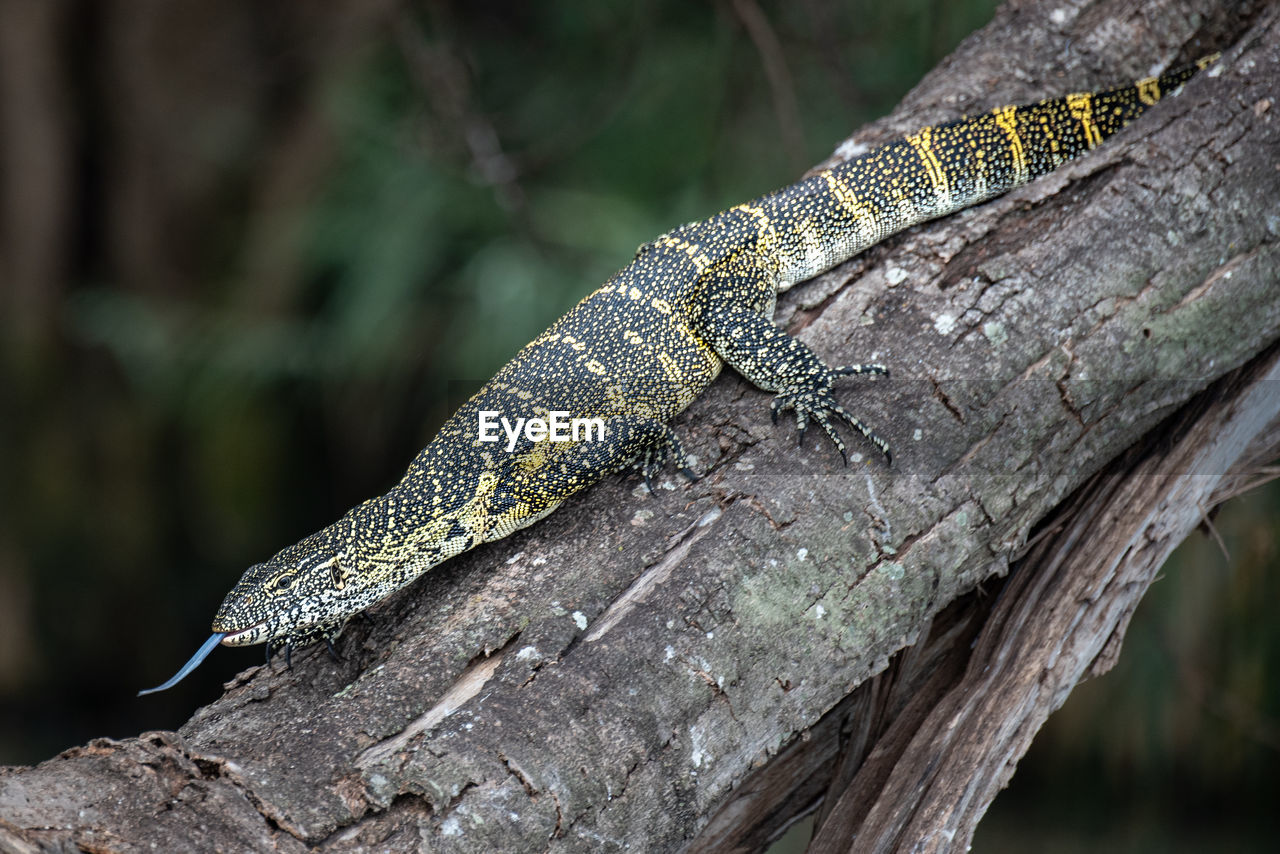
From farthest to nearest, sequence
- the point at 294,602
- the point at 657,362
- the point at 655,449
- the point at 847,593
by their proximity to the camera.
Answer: the point at 657,362 < the point at 294,602 < the point at 655,449 < the point at 847,593

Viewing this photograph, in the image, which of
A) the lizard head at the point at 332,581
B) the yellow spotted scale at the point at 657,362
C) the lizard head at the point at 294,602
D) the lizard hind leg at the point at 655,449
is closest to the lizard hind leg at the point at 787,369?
the yellow spotted scale at the point at 657,362

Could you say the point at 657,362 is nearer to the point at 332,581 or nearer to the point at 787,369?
the point at 787,369

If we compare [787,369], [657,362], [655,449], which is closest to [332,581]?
[655,449]

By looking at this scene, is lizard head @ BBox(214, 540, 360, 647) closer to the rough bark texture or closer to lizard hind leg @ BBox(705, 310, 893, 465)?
the rough bark texture

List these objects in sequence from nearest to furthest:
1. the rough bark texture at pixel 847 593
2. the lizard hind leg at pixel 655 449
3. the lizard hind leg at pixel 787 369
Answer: the rough bark texture at pixel 847 593 → the lizard hind leg at pixel 787 369 → the lizard hind leg at pixel 655 449

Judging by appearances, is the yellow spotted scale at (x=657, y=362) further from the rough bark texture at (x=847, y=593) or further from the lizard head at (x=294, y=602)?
the rough bark texture at (x=847, y=593)

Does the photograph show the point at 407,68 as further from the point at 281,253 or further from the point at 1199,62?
the point at 1199,62
